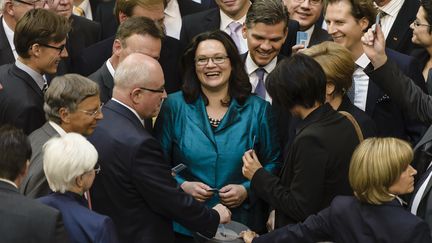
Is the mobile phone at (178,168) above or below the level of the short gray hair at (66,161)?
below

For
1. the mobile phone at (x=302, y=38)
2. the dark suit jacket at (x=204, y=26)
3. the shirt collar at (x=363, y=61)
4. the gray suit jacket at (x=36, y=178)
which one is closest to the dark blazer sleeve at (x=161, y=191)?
the gray suit jacket at (x=36, y=178)

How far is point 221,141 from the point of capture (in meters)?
6.18

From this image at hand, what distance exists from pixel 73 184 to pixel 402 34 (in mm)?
3971

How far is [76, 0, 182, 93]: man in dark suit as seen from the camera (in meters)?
7.29

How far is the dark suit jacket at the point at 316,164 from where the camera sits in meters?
5.31

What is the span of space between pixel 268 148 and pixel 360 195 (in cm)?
145

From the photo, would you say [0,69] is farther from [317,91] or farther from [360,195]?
[360,195]

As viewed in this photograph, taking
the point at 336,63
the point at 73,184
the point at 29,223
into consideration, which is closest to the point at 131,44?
the point at 336,63

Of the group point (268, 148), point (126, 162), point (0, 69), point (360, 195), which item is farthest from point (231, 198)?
point (0, 69)

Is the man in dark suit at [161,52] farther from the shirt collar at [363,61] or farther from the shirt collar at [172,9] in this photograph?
the shirt collar at [363,61]

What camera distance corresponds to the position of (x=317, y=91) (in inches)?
214

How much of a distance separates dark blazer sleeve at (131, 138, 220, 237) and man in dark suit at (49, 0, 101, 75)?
201cm

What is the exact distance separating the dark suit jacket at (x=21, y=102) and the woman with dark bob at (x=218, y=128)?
81cm

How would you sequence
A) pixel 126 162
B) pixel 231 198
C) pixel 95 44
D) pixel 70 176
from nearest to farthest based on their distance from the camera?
pixel 70 176, pixel 126 162, pixel 231 198, pixel 95 44
